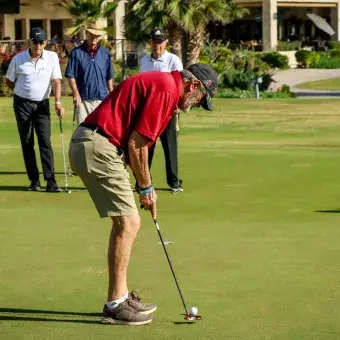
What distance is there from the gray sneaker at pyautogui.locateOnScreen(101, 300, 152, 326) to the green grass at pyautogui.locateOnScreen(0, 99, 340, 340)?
0.19ft

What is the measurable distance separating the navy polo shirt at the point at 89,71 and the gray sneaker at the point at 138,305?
7017 mm

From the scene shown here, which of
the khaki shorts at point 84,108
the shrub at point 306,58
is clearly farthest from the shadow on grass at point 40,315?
the shrub at point 306,58

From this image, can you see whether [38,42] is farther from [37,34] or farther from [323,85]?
[323,85]

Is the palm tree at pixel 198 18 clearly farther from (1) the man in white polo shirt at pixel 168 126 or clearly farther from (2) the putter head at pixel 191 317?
(2) the putter head at pixel 191 317

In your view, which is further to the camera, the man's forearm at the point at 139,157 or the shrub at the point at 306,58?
the shrub at the point at 306,58

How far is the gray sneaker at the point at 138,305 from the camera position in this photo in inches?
287

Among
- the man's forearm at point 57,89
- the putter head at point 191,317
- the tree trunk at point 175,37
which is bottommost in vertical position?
the putter head at point 191,317

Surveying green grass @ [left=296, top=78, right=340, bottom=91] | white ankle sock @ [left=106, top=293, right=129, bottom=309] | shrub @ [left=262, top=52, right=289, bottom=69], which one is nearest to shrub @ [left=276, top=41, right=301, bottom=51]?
shrub @ [left=262, top=52, right=289, bottom=69]

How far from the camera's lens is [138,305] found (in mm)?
7316

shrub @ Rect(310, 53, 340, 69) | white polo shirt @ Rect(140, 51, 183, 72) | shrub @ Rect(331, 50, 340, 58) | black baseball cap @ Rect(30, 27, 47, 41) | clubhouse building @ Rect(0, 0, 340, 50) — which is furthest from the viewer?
shrub @ Rect(331, 50, 340, 58)

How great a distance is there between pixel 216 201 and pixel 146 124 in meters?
5.93

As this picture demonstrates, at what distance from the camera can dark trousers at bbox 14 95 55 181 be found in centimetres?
1384

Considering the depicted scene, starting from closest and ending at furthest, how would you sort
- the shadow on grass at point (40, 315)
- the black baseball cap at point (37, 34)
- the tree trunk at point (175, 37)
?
the shadow on grass at point (40, 315) → the black baseball cap at point (37, 34) → the tree trunk at point (175, 37)

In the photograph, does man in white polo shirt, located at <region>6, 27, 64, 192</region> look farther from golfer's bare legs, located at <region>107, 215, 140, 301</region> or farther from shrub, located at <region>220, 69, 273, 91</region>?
shrub, located at <region>220, 69, 273, 91</region>
